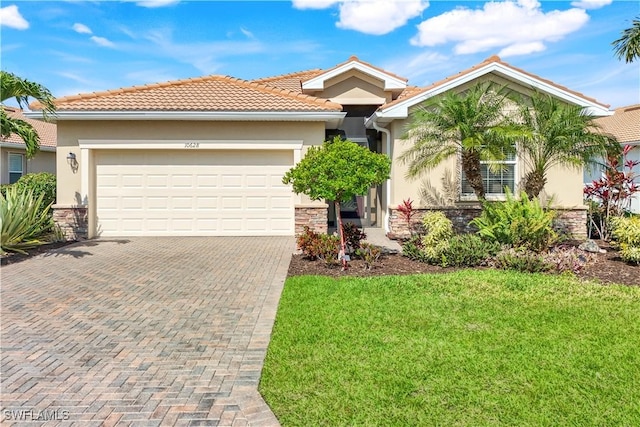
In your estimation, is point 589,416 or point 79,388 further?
point 79,388

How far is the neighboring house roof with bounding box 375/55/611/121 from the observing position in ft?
41.1

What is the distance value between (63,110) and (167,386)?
1140 centimetres

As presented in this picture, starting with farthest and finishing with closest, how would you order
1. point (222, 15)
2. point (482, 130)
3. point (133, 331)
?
point (222, 15), point (482, 130), point (133, 331)

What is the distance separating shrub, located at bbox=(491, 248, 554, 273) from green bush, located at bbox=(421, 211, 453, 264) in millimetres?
1168

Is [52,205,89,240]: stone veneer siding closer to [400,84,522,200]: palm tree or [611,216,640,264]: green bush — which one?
[400,84,522,200]: palm tree

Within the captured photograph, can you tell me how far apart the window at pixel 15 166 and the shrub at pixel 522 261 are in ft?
73.3

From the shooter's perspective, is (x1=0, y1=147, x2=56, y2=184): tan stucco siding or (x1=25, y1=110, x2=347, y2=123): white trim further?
(x1=0, y1=147, x2=56, y2=184): tan stucco siding

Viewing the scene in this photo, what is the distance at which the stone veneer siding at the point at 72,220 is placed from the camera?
13047mm

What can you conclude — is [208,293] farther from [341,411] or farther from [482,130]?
[482,130]

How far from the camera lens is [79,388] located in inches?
157

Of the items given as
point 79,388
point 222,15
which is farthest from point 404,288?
point 222,15

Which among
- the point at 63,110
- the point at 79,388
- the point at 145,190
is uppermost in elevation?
the point at 63,110

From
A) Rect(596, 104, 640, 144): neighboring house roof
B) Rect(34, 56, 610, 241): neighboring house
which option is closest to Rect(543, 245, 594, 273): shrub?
Rect(34, 56, 610, 241): neighboring house

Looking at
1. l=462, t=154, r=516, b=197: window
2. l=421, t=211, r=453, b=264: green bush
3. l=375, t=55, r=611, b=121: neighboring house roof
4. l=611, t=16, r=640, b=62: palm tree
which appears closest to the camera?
l=421, t=211, r=453, b=264: green bush
